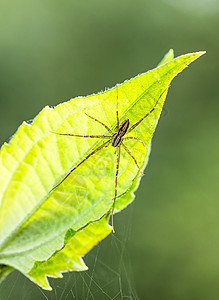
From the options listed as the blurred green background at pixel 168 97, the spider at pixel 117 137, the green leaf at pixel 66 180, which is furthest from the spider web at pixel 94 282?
the blurred green background at pixel 168 97

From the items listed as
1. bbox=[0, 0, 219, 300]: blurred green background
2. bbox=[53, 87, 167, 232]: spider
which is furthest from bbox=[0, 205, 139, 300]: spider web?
bbox=[0, 0, 219, 300]: blurred green background

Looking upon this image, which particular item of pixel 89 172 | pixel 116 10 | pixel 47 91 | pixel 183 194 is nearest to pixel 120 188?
pixel 89 172

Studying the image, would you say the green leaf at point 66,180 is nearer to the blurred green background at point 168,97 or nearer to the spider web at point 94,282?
the spider web at point 94,282

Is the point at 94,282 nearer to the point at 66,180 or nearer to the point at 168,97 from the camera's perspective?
the point at 66,180

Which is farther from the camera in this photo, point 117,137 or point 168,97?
point 168,97

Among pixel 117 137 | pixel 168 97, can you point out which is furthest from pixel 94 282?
pixel 168 97

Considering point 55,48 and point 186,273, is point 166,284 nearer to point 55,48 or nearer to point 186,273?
point 186,273
